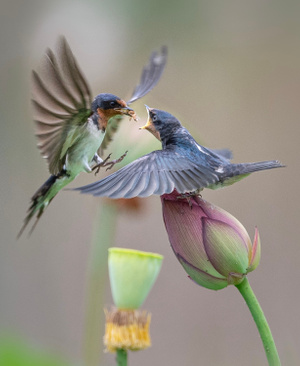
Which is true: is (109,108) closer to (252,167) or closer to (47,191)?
(47,191)

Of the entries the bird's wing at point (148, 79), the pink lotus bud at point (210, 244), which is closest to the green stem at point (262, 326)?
the pink lotus bud at point (210, 244)

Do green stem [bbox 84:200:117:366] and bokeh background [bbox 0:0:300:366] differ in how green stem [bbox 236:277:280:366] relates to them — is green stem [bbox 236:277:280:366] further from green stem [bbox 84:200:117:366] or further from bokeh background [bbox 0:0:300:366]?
bokeh background [bbox 0:0:300:366]

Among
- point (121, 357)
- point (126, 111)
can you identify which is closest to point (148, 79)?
point (126, 111)

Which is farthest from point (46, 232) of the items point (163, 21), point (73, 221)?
point (163, 21)

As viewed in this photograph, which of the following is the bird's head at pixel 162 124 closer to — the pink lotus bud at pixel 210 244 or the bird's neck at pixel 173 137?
the bird's neck at pixel 173 137

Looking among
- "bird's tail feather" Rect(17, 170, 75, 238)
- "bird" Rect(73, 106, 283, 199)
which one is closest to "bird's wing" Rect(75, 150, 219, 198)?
"bird" Rect(73, 106, 283, 199)

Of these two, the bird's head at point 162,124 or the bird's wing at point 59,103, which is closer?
the bird's wing at point 59,103

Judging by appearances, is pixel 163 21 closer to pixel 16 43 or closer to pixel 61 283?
pixel 16 43
